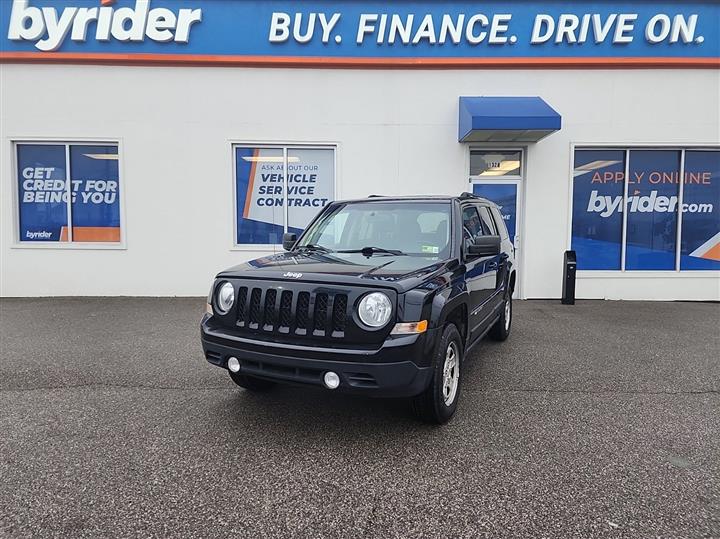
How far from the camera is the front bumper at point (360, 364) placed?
3.14 m

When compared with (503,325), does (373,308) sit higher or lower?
higher

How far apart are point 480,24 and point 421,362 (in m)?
8.21

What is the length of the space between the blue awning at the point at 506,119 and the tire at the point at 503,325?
127 inches

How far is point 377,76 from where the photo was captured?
9.32 m

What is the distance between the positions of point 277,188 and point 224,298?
20.3 ft

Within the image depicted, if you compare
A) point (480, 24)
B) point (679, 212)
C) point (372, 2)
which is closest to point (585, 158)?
point (679, 212)

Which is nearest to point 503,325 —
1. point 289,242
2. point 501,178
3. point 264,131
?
point 289,242

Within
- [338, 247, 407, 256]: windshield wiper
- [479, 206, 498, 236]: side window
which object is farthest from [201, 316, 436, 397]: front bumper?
[479, 206, 498, 236]: side window

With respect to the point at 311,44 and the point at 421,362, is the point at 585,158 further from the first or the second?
the point at 421,362

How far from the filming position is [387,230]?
14.6 feet

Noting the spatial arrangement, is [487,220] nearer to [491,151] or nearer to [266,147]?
[491,151]

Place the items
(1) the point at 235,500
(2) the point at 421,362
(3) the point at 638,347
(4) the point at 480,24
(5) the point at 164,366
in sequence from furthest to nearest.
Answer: (4) the point at 480,24 → (3) the point at 638,347 → (5) the point at 164,366 → (2) the point at 421,362 → (1) the point at 235,500

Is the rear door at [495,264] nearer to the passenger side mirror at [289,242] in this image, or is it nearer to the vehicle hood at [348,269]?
the vehicle hood at [348,269]

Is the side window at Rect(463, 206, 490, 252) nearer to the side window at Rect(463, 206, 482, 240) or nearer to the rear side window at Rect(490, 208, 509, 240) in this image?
the side window at Rect(463, 206, 482, 240)
